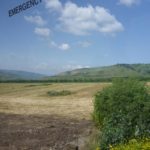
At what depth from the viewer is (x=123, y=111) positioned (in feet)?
53.7

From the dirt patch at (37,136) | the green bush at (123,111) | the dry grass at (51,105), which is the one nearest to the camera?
the green bush at (123,111)

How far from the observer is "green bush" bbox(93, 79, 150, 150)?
1129 cm

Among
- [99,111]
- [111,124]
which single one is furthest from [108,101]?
[111,124]

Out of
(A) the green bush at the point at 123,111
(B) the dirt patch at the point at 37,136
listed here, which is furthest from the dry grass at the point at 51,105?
(A) the green bush at the point at 123,111

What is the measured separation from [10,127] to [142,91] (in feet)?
31.7

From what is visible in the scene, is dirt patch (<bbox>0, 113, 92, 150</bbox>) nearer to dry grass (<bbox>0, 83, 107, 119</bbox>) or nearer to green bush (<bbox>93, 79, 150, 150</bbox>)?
green bush (<bbox>93, 79, 150, 150</bbox>)

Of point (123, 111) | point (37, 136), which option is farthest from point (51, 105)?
point (123, 111)

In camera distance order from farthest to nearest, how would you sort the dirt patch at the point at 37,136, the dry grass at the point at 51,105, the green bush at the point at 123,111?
the dry grass at the point at 51,105 < the dirt patch at the point at 37,136 < the green bush at the point at 123,111

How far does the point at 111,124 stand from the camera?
1273 cm

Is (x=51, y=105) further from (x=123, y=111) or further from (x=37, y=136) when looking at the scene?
(x=123, y=111)

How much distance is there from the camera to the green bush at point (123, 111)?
37.0ft

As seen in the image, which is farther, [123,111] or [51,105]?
[51,105]

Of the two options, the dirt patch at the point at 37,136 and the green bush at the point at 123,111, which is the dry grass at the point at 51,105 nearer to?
the dirt patch at the point at 37,136

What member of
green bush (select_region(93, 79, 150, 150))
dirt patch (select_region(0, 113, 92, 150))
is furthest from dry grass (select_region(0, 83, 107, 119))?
green bush (select_region(93, 79, 150, 150))
